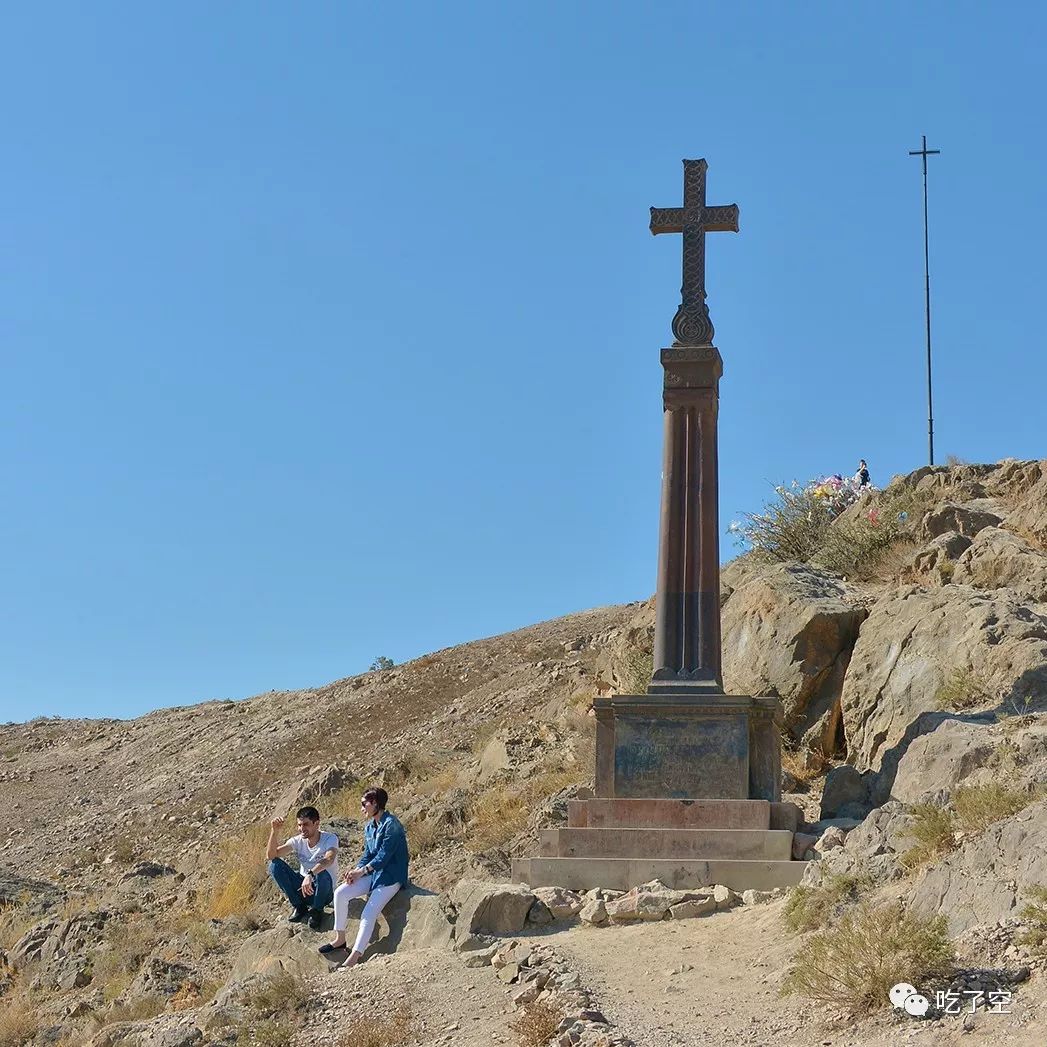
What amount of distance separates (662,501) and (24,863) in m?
15.4

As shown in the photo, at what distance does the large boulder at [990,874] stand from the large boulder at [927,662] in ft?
12.3

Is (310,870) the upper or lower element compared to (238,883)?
upper

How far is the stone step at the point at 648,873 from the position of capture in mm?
11133

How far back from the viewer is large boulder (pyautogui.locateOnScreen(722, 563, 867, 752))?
1538 centimetres

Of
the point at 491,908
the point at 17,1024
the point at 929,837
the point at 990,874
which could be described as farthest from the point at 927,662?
the point at 17,1024

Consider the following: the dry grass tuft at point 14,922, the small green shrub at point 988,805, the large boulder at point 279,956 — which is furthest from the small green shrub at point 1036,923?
the dry grass tuft at point 14,922

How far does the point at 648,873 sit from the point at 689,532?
334 centimetres

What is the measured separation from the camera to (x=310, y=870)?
11.1 m

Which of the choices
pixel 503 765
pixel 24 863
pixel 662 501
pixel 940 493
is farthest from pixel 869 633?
pixel 24 863

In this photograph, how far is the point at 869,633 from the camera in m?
15.0

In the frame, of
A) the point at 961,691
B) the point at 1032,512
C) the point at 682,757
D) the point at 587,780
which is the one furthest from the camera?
the point at 1032,512

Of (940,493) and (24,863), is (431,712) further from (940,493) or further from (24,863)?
(940,493)

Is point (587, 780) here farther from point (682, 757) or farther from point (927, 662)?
point (927, 662)

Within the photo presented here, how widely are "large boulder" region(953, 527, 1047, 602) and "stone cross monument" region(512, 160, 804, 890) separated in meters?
3.90
